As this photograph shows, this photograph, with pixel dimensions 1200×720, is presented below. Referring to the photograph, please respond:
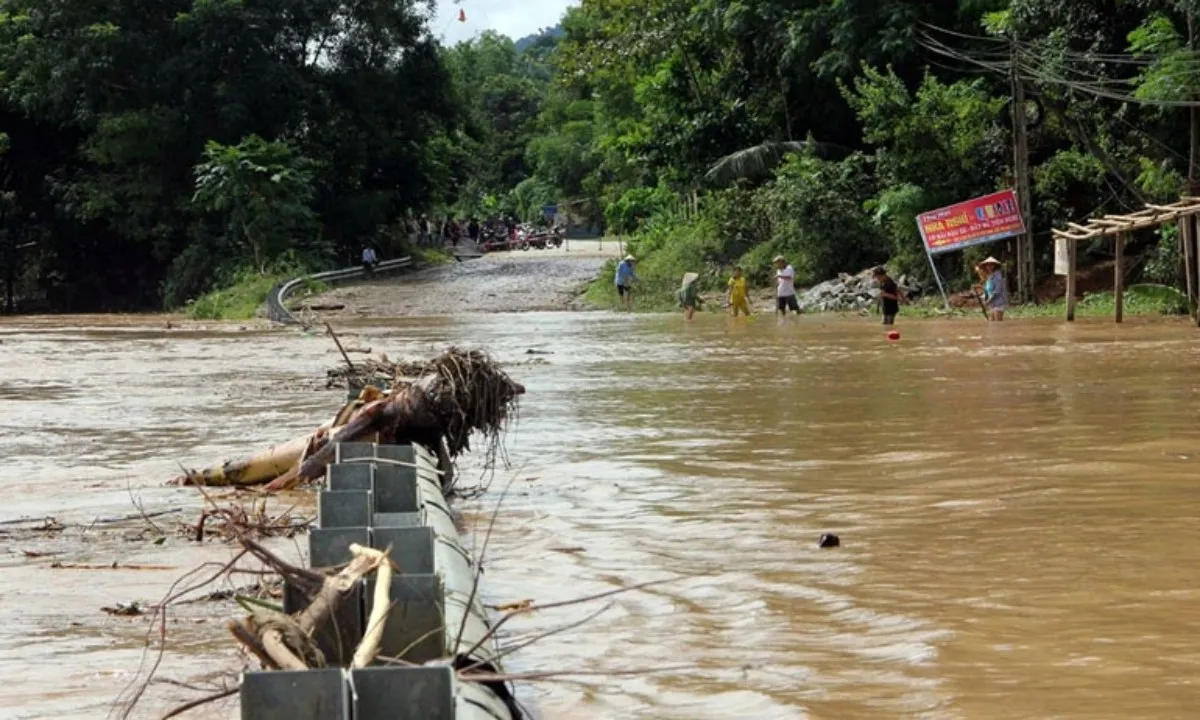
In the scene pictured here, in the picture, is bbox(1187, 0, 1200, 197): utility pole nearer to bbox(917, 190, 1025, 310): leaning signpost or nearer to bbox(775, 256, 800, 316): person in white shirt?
bbox(917, 190, 1025, 310): leaning signpost

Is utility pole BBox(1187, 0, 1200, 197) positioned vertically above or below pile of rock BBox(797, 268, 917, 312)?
above

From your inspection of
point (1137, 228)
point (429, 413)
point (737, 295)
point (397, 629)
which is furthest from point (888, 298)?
point (397, 629)

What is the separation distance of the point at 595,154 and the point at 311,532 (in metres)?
76.2

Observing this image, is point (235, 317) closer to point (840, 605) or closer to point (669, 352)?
point (669, 352)

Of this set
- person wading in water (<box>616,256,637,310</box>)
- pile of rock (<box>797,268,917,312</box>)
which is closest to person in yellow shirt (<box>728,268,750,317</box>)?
pile of rock (<box>797,268,917,312</box>)

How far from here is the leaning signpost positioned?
29594 mm

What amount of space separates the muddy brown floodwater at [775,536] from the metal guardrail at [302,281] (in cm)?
1697

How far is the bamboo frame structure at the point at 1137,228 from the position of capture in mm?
21922

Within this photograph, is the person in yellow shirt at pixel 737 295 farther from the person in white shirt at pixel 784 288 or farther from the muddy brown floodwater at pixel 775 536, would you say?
the muddy brown floodwater at pixel 775 536

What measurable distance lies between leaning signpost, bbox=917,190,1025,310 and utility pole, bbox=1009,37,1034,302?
1.84 feet

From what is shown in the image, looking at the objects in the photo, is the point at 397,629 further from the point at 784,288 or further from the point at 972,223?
the point at 972,223

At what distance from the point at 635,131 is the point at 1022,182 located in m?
20.8

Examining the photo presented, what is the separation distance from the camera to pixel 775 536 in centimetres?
746

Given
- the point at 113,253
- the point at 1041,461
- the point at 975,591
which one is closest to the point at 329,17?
the point at 113,253
